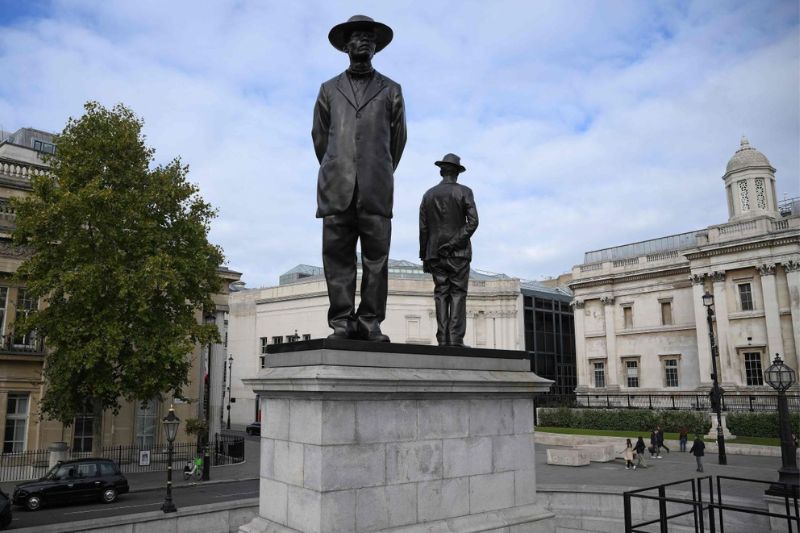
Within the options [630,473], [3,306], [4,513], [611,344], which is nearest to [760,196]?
[611,344]

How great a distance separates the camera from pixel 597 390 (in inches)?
2158

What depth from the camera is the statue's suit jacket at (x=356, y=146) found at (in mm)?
6906

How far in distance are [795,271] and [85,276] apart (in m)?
44.0

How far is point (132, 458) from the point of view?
29781 millimetres

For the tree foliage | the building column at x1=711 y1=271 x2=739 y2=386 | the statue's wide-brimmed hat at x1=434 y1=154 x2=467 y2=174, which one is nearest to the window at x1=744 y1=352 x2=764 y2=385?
the building column at x1=711 y1=271 x2=739 y2=386

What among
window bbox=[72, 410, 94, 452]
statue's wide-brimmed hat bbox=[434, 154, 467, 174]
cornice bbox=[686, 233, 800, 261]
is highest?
cornice bbox=[686, 233, 800, 261]

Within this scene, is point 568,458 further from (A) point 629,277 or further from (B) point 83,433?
(A) point 629,277

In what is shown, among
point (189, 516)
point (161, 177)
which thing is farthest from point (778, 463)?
point (161, 177)

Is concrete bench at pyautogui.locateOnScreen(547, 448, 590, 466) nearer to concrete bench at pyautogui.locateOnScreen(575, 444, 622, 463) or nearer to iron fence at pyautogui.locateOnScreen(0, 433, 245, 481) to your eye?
concrete bench at pyautogui.locateOnScreen(575, 444, 622, 463)

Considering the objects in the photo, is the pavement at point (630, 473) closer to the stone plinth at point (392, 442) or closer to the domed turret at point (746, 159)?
the stone plinth at point (392, 442)

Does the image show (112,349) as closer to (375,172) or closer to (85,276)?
(85,276)

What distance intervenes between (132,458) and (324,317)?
2680 centimetres

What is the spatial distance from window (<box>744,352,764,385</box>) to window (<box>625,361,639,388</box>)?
33.2 ft

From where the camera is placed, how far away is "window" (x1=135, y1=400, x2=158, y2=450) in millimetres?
31516
